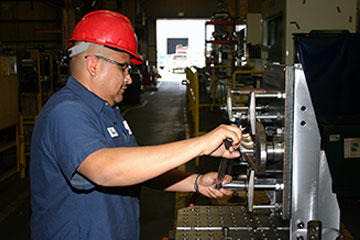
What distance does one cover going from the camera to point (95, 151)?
4.09ft

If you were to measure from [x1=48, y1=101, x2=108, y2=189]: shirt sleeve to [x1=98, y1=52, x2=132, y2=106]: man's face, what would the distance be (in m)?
0.24

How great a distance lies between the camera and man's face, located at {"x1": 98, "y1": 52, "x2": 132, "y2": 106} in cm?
157

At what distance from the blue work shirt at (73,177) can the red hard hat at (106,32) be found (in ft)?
0.69

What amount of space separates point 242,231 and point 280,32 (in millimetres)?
3877

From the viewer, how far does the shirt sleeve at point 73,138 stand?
4.12 feet

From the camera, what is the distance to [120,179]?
126 centimetres

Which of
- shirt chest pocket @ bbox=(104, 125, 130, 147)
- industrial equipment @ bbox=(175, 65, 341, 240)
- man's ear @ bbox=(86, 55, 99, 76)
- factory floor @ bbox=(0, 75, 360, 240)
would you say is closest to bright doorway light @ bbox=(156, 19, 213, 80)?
factory floor @ bbox=(0, 75, 360, 240)

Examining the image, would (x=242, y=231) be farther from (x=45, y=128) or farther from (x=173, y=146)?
(x=45, y=128)

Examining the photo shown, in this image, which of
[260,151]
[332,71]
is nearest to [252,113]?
[260,151]

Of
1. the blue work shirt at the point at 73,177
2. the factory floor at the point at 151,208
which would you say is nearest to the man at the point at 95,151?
the blue work shirt at the point at 73,177

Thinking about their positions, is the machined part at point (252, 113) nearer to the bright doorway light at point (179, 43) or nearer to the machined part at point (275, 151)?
the machined part at point (275, 151)

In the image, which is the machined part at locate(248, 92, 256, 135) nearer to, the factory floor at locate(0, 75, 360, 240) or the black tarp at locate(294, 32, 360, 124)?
the factory floor at locate(0, 75, 360, 240)

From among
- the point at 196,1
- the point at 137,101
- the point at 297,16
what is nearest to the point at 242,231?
the point at 297,16

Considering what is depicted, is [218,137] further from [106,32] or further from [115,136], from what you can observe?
[106,32]
